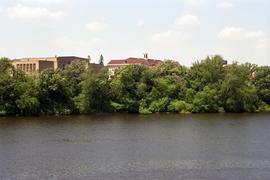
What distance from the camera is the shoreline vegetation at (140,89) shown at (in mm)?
102031

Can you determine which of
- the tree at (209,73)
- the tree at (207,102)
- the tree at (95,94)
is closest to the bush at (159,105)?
the tree at (207,102)

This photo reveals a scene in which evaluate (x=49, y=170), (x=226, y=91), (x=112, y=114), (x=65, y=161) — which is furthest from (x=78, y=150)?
(x=226, y=91)

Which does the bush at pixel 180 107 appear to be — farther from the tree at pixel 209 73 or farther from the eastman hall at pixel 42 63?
the eastman hall at pixel 42 63

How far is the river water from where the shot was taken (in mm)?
40688

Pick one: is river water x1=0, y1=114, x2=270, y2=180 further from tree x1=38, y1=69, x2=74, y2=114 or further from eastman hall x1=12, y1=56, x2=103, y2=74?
eastman hall x1=12, y1=56, x2=103, y2=74

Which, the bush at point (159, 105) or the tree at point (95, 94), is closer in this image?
the tree at point (95, 94)

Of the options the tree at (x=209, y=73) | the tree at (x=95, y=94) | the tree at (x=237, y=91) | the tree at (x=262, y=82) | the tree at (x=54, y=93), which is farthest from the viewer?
the tree at (x=262, y=82)

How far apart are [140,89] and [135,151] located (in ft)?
202

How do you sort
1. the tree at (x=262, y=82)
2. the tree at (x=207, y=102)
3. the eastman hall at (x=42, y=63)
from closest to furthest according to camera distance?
1. the tree at (x=207, y=102)
2. the tree at (x=262, y=82)
3. the eastman hall at (x=42, y=63)

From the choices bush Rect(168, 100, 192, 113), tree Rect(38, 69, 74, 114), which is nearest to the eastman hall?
tree Rect(38, 69, 74, 114)

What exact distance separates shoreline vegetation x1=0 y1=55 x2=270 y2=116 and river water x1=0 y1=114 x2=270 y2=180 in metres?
22.5

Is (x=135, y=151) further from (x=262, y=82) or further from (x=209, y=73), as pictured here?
(x=262, y=82)

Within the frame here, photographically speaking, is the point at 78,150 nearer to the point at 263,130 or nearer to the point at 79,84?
the point at 263,130

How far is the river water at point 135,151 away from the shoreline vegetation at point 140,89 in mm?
22548
